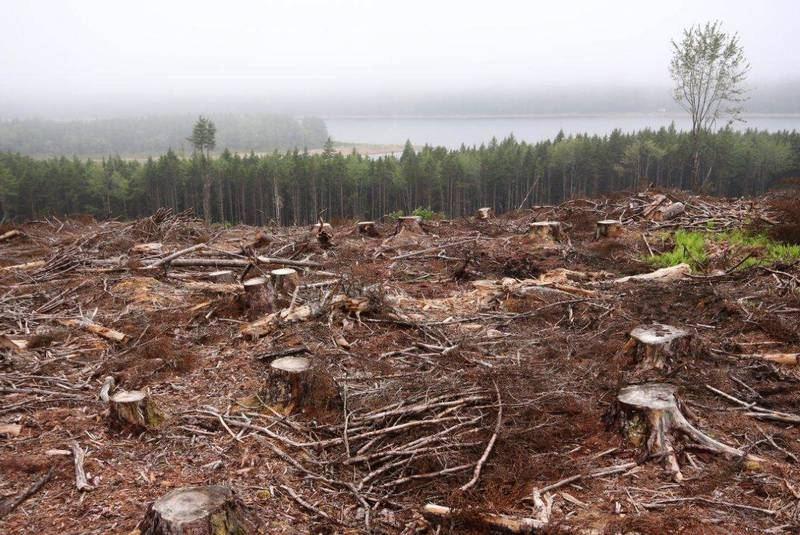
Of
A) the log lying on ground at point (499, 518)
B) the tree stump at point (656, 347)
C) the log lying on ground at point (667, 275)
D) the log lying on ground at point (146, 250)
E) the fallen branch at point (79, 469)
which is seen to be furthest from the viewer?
the log lying on ground at point (146, 250)

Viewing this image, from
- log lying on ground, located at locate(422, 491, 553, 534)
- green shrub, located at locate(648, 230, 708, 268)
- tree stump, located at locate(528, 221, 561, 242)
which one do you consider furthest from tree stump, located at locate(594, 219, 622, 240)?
log lying on ground, located at locate(422, 491, 553, 534)

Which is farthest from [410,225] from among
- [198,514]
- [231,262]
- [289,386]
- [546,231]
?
[198,514]

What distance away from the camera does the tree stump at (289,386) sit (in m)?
4.75

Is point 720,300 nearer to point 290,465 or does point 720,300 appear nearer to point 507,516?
point 507,516

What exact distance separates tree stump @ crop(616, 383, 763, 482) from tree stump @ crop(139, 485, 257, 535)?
2.82 m

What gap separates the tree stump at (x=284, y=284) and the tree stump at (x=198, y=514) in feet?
16.5

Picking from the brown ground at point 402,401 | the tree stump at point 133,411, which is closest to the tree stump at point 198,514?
the brown ground at point 402,401

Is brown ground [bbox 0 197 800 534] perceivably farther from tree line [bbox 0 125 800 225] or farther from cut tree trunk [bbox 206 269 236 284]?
tree line [bbox 0 125 800 225]

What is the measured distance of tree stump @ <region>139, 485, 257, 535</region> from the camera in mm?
2744

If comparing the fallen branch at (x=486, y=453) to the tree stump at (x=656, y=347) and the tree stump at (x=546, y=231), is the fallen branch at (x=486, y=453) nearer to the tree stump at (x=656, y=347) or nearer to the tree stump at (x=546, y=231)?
the tree stump at (x=656, y=347)

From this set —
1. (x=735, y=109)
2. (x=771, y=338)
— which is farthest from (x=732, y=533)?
(x=735, y=109)

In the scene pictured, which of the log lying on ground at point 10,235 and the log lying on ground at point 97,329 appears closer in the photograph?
the log lying on ground at point 97,329

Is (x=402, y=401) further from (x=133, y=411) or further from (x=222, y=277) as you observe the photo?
(x=222, y=277)

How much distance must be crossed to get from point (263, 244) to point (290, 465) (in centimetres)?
933
